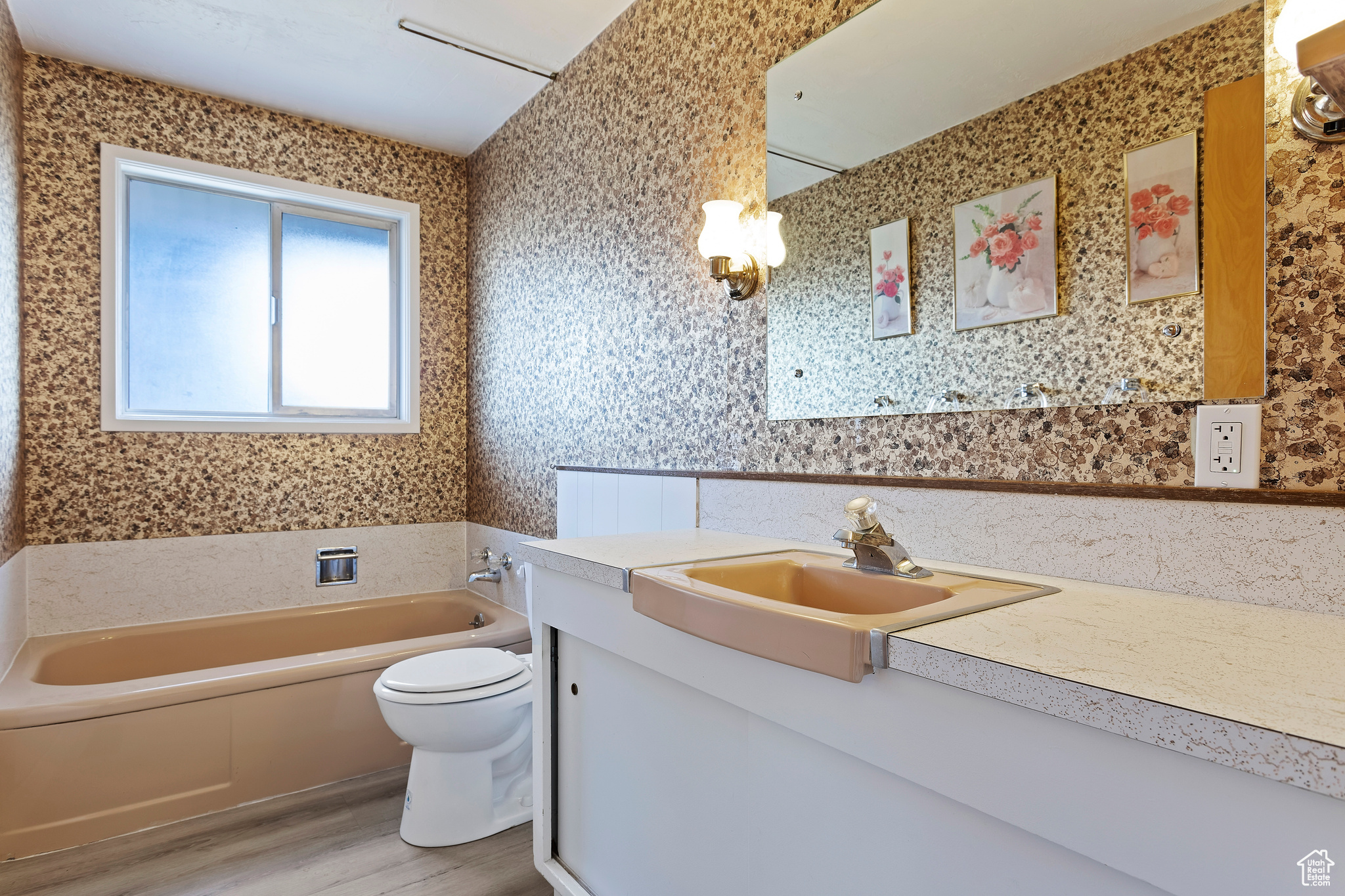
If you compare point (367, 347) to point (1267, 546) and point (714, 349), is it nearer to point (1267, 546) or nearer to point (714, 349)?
point (714, 349)

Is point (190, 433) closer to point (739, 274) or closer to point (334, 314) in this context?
point (334, 314)

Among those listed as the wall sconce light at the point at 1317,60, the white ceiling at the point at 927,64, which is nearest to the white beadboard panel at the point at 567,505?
the white ceiling at the point at 927,64

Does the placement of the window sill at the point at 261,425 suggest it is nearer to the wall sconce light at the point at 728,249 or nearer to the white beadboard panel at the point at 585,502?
the white beadboard panel at the point at 585,502

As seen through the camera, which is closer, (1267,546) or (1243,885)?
(1243,885)

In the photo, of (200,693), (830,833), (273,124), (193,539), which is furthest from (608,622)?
(273,124)

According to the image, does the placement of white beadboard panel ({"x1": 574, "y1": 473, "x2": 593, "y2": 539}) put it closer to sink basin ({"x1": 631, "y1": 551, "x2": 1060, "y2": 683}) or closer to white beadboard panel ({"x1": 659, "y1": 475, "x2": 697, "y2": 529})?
white beadboard panel ({"x1": 659, "y1": 475, "x2": 697, "y2": 529})

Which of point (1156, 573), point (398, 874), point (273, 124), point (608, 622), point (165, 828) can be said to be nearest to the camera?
point (1156, 573)

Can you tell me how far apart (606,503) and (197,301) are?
207 centimetres

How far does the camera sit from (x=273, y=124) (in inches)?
117

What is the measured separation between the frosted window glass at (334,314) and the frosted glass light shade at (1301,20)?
327cm

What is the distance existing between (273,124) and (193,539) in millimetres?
1750

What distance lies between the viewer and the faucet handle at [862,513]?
1.21 metres

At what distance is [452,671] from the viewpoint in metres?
2.06

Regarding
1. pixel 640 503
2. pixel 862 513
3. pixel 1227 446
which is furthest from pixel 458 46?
pixel 1227 446
